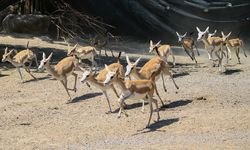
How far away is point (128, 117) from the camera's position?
11.2 m

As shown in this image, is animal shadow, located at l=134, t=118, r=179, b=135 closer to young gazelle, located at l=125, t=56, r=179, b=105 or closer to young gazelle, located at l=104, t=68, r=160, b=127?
young gazelle, located at l=104, t=68, r=160, b=127

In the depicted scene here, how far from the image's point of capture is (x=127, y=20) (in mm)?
24984

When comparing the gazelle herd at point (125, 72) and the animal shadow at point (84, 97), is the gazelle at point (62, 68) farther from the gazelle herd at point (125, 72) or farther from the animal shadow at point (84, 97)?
the animal shadow at point (84, 97)

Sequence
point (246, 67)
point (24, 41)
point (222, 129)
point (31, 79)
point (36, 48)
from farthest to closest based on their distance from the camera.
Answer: point (24, 41)
point (36, 48)
point (246, 67)
point (31, 79)
point (222, 129)

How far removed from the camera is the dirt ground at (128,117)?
378 inches

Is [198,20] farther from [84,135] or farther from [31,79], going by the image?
[84,135]

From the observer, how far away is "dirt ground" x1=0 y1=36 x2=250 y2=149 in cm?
961

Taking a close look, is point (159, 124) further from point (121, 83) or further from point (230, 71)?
point (230, 71)

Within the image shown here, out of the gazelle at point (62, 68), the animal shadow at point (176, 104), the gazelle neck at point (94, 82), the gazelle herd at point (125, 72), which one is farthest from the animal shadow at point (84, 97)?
the animal shadow at point (176, 104)

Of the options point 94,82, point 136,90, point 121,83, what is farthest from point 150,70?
point 136,90

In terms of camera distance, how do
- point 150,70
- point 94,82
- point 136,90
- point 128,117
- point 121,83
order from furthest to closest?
point 150,70
point 94,82
point 128,117
point 121,83
point 136,90

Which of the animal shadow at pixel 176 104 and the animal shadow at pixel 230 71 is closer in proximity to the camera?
the animal shadow at pixel 176 104

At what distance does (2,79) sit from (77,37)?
7464 millimetres

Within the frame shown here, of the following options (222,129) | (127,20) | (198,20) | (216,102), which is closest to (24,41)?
(127,20)
